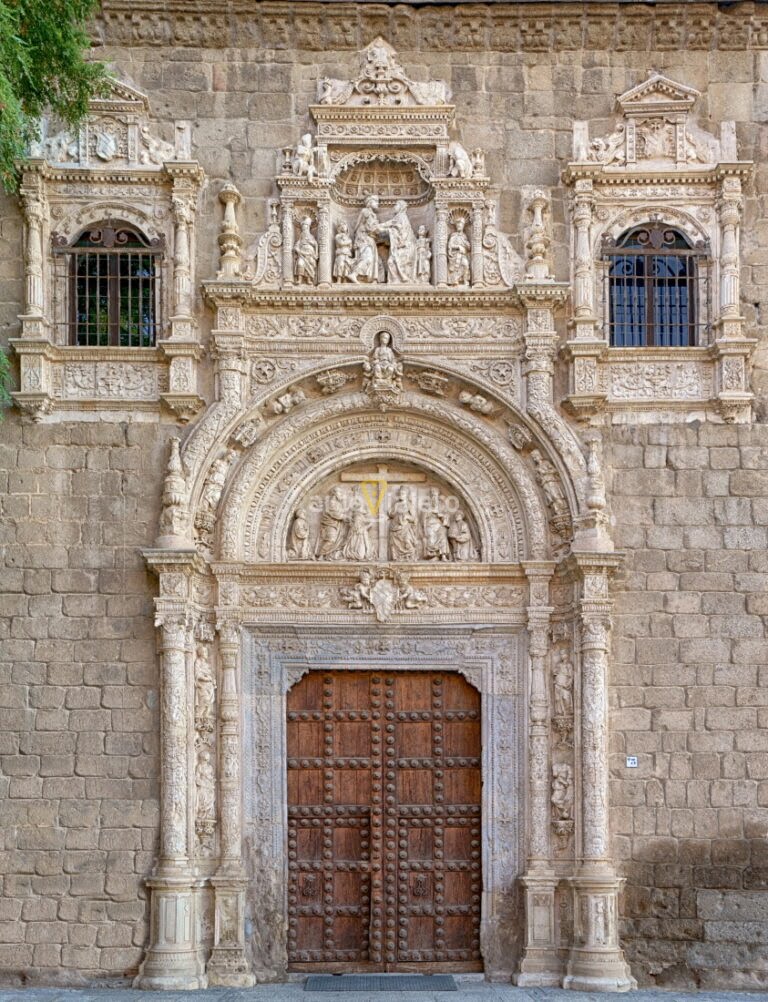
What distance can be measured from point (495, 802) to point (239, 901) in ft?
7.34

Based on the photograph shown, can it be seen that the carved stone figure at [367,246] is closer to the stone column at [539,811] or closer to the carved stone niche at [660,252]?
the carved stone niche at [660,252]

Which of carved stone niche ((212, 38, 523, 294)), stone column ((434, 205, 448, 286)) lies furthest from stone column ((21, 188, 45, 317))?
stone column ((434, 205, 448, 286))

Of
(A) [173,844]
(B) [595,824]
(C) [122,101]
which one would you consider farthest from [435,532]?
(C) [122,101]

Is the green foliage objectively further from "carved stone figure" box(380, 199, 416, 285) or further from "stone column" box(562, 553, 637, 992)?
"stone column" box(562, 553, 637, 992)

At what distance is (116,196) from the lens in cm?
1102

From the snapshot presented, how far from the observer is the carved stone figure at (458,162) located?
1106cm

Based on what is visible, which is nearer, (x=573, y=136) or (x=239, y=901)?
(x=239, y=901)

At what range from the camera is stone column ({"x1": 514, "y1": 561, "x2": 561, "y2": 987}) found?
10344 millimetres

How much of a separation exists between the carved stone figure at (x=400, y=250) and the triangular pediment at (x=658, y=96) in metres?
2.12

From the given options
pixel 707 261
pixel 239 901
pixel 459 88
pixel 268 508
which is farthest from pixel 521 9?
pixel 239 901

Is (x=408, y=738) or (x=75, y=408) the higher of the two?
(x=75, y=408)

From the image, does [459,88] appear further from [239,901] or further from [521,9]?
[239,901]

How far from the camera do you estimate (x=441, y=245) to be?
435 inches

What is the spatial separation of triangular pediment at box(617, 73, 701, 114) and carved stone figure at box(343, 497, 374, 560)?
13.6ft
